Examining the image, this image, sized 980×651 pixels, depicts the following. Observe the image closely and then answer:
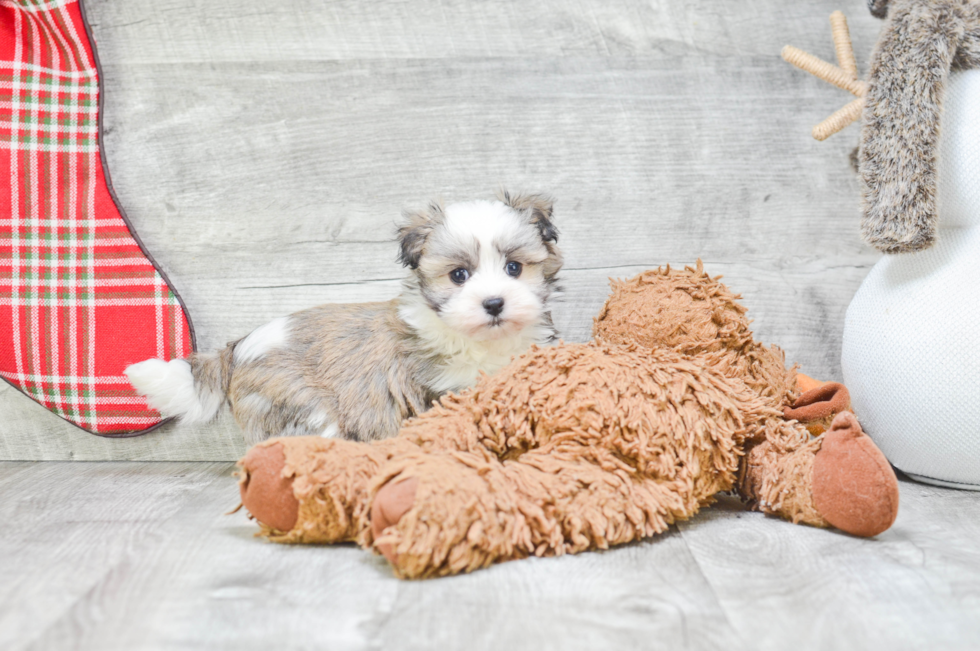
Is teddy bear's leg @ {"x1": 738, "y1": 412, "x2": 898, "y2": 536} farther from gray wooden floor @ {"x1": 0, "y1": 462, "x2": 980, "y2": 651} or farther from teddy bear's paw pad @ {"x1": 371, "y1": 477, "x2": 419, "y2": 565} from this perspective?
teddy bear's paw pad @ {"x1": 371, "y1": 477, "x2": 419, "y2": 565}

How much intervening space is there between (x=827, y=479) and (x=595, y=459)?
394 millimetres

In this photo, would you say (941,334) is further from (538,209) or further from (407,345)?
(407,345)

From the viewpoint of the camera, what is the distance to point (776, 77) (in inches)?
84.3

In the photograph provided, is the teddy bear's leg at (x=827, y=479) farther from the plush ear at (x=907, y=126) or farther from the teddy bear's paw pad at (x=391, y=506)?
the teddy bear's paw pad at (x=391, y=506)

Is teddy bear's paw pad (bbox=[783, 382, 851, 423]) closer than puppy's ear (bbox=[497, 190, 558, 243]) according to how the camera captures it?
Yes

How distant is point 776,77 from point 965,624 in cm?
162

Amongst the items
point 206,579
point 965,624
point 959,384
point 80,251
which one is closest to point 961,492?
point 959,384

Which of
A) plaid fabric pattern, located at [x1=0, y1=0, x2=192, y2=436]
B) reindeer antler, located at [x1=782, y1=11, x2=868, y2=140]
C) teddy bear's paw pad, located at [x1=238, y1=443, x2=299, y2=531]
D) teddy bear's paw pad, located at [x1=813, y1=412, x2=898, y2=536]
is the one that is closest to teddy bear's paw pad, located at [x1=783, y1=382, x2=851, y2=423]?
teddy bear's paw pad, located at [x1=813, y1=412, x2=898, y2=536]

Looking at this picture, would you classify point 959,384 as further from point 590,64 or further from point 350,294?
point 350,294

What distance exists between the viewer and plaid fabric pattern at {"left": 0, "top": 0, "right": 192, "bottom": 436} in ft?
6.44

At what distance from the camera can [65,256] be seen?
1.98 m

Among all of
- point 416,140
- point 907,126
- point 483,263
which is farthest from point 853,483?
point 416,140

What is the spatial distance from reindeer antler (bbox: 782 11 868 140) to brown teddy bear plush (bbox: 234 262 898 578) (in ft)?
1.53

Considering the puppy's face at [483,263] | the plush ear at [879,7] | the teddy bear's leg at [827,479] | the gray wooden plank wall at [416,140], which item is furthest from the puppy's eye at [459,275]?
the plush ear at [879,7]
